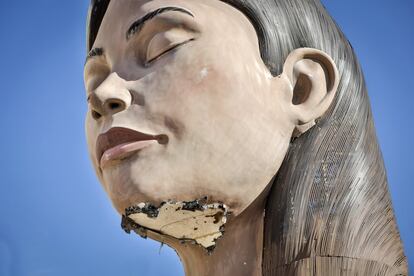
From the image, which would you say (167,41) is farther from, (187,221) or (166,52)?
(187,221)

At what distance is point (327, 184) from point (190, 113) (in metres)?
0.48

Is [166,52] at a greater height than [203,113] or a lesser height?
greater

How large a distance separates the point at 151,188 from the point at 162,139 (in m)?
0.15

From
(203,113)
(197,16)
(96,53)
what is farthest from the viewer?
(96,53)

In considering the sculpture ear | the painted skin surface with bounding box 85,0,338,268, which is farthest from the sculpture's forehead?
the sculpture ear

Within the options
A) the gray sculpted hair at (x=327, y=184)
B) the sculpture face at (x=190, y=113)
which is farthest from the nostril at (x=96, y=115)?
the gray sculpted hair at (x=327, y=184)

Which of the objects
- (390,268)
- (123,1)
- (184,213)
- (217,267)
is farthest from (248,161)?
(123,1)

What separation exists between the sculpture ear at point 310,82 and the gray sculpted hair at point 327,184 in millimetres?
32

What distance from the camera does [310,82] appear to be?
1885 millimetres

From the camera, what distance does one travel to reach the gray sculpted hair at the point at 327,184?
1705 mm

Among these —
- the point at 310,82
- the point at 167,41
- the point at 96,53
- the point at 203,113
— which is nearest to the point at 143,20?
the point at 167,41

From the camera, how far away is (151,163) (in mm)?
1688

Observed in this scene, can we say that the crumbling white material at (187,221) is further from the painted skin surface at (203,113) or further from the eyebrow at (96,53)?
the eyebrow at (96,53)

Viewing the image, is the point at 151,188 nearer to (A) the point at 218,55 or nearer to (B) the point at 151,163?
(B) the point at 151,163
